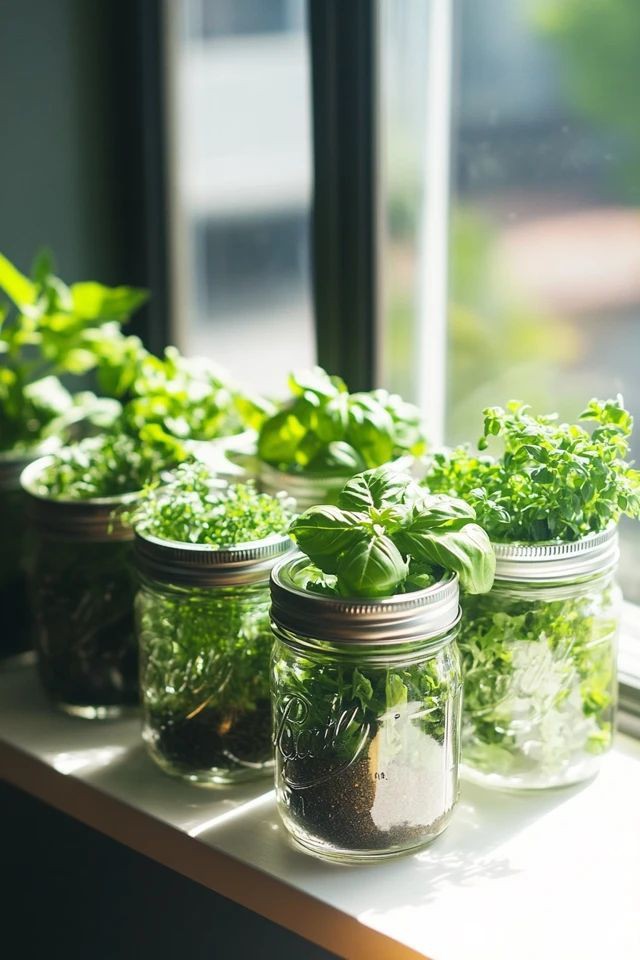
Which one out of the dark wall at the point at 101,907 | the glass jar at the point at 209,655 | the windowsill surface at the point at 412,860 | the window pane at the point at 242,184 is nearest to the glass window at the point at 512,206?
the window pane at the point at 242,184

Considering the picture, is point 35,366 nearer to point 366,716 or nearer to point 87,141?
point 87,141

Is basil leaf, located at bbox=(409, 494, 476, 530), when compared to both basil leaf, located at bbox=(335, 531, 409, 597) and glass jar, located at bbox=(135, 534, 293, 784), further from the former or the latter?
glass jar, located at bbox=(135, 534, 293, 784)

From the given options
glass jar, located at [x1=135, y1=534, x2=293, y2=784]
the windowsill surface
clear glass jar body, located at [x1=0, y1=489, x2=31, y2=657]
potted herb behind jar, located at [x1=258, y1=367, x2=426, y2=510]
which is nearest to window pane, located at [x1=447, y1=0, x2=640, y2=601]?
potted herb behind jar, located at [x1=258, y1=367, x2=426, y2=510]

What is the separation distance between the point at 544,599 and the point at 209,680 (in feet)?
0.96

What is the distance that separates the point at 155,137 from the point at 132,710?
2.75ft

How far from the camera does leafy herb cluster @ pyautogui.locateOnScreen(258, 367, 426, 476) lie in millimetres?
1111

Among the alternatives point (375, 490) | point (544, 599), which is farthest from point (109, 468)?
point (544, 599)

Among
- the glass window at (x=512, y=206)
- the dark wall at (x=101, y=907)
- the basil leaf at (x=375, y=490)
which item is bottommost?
the dark wall at (x=101, y=907)

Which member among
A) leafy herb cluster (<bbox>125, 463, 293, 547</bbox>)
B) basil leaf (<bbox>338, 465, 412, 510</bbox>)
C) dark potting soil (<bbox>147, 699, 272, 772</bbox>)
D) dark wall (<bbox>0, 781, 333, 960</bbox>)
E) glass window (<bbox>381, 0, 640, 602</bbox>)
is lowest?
dark wall (<bbox>0, 781, 333, 960</bbox>)

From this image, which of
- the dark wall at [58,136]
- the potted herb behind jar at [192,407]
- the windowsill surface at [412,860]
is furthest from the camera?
the dark wall at [58,136]

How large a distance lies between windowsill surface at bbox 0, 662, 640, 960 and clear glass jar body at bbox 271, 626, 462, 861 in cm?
4

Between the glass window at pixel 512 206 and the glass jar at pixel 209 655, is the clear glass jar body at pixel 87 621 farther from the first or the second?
the glass window at pixel 512 206

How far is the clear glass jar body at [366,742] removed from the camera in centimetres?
87

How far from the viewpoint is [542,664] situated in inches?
38.0
